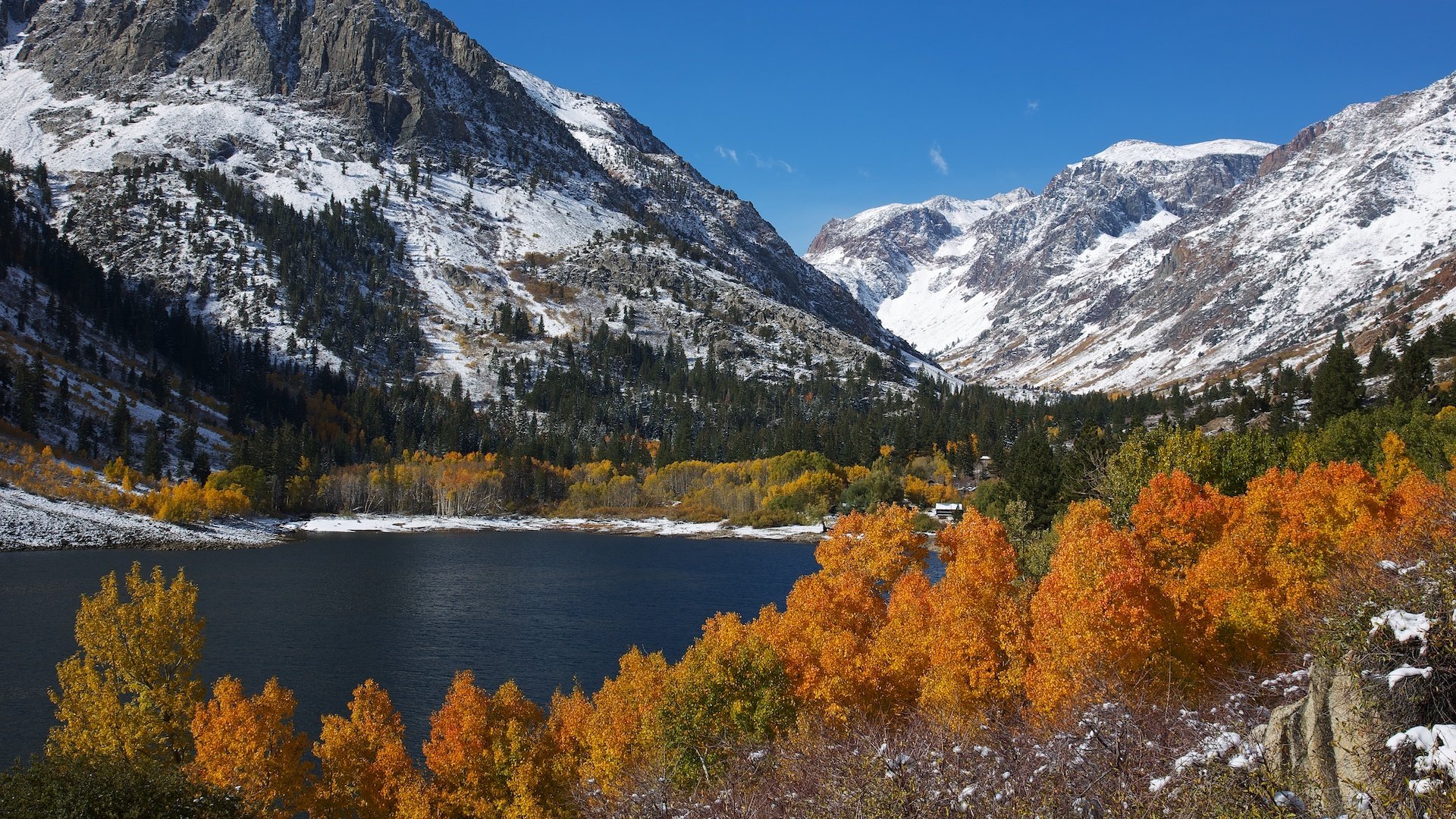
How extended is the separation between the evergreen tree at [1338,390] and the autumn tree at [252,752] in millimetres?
116878

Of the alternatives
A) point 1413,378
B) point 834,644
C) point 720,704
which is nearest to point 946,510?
point 1413,378

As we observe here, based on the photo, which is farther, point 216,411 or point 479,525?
point 216,411

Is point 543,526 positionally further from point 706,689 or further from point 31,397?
point 706,689

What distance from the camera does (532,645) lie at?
6731 centimetres

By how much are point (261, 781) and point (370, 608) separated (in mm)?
51570

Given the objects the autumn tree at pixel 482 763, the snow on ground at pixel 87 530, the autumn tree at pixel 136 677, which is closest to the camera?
the autumn tree at pixel 482 763

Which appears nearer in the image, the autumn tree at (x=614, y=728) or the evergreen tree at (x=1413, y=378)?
the autumn tree at (x=614, y=728)

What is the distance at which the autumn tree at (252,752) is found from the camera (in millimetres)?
33094

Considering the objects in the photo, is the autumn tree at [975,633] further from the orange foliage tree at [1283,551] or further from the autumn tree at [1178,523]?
the orange foliage tree at [1283,551]

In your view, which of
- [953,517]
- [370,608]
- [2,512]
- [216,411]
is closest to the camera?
[370,608]

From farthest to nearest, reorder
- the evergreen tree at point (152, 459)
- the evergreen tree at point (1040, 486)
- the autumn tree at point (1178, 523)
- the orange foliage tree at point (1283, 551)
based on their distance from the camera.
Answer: the evergreen tree at point (152, 459), the evergreen tree at point (1040, 486), the autumn tree at point (1178, 523), the orange foliage tree at point (1283, 551)

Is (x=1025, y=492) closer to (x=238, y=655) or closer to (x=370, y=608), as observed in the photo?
(x=370, y=608)

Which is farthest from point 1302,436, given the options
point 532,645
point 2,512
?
point 2,512

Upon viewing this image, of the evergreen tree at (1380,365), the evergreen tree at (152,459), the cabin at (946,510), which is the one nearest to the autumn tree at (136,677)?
the cabin at (946,510)
